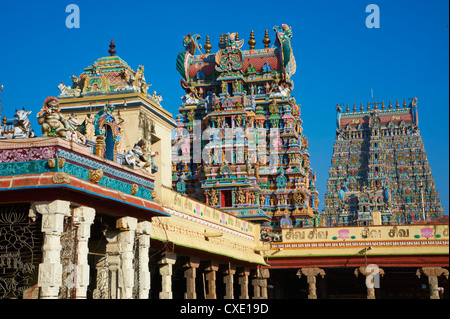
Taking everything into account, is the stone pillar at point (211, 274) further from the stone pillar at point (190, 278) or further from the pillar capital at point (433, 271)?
the pillar capital at point (433, 271)

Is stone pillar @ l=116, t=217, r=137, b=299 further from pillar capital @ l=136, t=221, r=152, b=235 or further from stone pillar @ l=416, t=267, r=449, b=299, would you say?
stone pillar @ l=416, t=267, r=449, b=299

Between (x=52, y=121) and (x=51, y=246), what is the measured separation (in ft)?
9.84

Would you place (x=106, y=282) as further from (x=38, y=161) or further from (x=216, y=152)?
(x=216, y=152)

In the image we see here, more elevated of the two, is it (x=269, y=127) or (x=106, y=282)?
(x=269, y=127)

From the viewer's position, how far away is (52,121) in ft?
53.3

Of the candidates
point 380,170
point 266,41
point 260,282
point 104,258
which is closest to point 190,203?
point 104,258

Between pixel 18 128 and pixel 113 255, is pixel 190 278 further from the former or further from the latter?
pixel 18 128

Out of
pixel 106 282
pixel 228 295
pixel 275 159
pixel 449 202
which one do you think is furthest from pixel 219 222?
pixel 275 159

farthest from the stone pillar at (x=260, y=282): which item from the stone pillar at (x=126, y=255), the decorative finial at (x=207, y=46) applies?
the decorative finial at (x=207, y=46)

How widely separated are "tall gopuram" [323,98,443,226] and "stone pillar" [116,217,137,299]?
75956mm

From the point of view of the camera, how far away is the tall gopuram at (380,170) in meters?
95.9

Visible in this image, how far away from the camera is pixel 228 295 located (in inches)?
1210

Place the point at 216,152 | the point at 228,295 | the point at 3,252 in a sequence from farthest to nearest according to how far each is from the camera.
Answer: the point at 216,152, the point at 228,295, the point at 3,252
